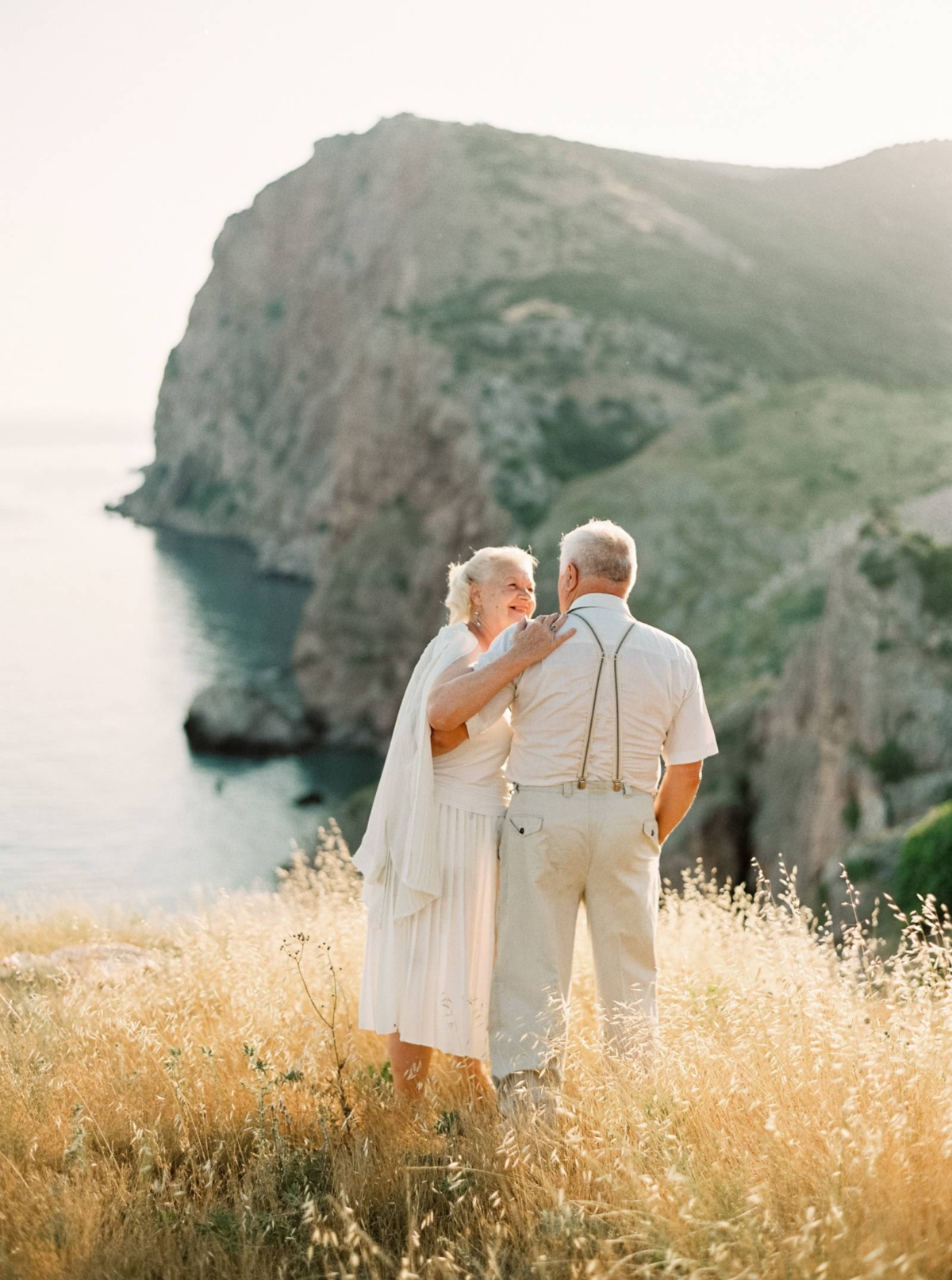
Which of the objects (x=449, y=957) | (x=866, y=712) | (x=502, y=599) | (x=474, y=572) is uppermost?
(x=474, y=572)

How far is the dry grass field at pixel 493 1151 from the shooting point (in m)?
3.12

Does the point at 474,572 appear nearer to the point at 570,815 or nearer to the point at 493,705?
the point at 493,705

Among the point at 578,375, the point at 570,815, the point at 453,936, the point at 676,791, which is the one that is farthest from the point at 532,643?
the point at 578,375

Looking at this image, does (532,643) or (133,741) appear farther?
(133,741)

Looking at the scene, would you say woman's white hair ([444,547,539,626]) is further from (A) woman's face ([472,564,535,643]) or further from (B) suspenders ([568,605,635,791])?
(B) suspenders ([568,605,635,791])

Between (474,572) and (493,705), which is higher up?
(474,572)

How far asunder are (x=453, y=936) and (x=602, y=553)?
165 cm

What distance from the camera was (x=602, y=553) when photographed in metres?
4.57

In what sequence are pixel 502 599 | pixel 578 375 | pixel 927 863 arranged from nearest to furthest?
pixel 502 599
pixel 927 863
pixel 578 375

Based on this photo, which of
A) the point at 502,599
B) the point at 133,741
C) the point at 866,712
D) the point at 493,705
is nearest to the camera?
the point at 493,705

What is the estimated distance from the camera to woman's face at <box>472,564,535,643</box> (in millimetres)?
4691

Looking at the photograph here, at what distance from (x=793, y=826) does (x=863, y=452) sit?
28232mm

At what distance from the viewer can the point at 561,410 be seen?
52.0 meters

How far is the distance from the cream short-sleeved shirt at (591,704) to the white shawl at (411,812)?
0.73ft
